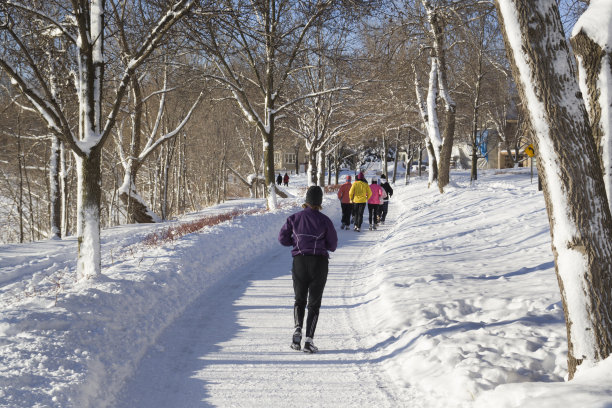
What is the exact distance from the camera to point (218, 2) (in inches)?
340

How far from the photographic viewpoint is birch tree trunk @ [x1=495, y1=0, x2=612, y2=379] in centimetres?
346

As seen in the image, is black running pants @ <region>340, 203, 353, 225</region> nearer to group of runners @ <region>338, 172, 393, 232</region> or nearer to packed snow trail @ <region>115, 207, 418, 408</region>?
group of runners @ <region>338, 172, 393, 232</region>

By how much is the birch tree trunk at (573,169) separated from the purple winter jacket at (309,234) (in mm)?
2538

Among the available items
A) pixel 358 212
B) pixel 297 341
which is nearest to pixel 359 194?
pixel 358 212

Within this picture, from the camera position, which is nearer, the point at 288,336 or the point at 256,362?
the point at 256,362

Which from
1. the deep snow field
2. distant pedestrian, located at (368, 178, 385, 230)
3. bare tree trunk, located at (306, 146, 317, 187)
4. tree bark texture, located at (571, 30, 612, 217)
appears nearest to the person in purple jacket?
the deep snow field

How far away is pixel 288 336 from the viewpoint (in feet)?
18.8

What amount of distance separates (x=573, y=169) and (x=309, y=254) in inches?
115

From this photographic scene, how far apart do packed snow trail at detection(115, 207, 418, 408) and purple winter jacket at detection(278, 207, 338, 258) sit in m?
1.21

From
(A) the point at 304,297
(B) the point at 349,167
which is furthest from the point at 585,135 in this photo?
(B) the point at 349,167

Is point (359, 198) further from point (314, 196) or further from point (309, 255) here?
point (309, 255)

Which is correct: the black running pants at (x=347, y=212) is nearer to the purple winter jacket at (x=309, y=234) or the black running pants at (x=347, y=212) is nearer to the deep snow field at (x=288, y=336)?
the deep snow field at (x=288, y=336)

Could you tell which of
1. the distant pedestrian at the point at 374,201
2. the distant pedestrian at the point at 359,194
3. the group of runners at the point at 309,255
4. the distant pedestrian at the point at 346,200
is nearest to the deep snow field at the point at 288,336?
the group of runners at the point at 309,255

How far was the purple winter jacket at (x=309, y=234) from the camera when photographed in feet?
17.5
